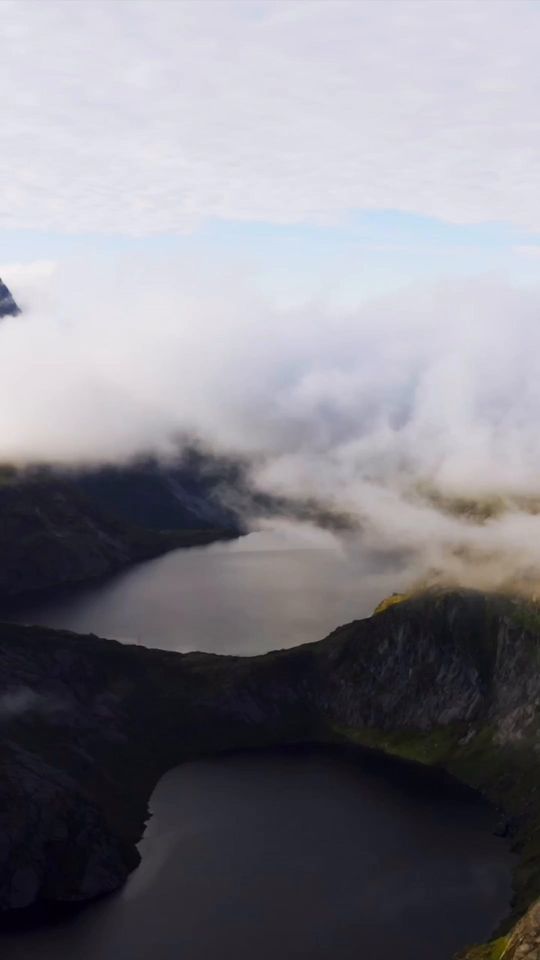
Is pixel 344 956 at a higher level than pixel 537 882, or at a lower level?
lower

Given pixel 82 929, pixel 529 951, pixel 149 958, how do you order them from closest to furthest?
pixel 529 951 → pixel 149 958 → pixel 82 929

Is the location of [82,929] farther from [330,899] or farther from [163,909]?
[330,899]

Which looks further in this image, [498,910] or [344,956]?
[498,910]

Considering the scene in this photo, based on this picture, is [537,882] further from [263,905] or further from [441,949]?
[263,905]

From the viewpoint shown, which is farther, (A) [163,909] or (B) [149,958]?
(A) [163,909]

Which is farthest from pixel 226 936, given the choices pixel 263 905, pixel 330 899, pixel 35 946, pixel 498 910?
pixel 498 910

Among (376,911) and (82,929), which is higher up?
(376,911)

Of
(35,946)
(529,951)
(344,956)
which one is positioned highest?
(529,951)

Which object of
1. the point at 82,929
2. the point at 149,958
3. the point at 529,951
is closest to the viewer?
the point at 529,951

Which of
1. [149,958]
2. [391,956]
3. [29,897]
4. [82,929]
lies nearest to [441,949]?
[391,956]
